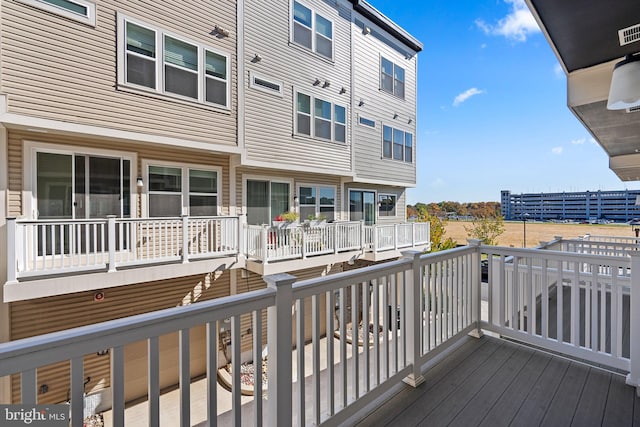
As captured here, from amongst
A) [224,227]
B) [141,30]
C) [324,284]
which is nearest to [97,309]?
[224,227]

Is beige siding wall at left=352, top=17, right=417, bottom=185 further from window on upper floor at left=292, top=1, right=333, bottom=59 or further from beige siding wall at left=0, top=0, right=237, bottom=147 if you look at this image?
beige siding wall at left=0, top=0, right=237, bottom=147

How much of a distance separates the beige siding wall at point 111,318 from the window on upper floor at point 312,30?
244 inches

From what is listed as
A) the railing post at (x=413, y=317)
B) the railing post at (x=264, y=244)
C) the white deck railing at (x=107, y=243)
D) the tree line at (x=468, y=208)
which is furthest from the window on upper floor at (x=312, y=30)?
the tree line at (x=468, y=208)

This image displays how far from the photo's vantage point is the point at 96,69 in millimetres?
4965

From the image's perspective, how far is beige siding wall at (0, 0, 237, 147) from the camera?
4359 millimetres

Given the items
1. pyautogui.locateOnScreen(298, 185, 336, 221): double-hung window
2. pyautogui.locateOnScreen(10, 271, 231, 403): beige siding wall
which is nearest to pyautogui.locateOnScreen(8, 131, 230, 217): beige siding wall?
pyautogui.locateOnScreen(10, 271, 231, 403): beige siding wall

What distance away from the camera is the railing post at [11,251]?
4008 mm

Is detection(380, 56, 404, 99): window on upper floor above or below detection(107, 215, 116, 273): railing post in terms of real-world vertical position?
above

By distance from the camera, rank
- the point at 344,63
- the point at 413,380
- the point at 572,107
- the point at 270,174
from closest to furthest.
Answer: the point at 413,380 < the point at 572,107 < the point at 270,174 < the point at 344,63

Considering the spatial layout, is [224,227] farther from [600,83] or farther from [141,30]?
[600,83]

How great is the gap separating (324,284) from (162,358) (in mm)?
5497

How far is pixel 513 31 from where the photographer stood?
9.20 meters

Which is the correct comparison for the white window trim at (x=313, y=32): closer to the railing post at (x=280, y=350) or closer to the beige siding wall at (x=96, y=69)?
the beige siding wall at (x=96, y=69)

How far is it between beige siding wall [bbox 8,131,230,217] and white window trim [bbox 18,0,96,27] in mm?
1812
